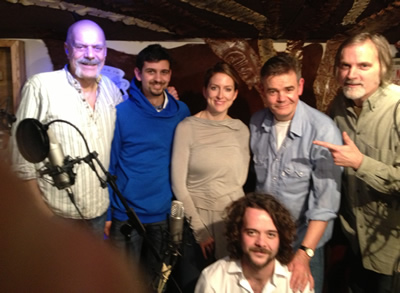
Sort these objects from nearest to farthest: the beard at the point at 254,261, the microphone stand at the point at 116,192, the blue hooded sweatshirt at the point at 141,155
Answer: the microphone stand at the point at 116,192 → the beard at the point at 254,261 → the blue hooded sweatshirt at the point at 141,155

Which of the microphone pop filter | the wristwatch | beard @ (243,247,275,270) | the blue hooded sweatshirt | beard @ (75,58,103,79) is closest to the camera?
the microphone pop filter

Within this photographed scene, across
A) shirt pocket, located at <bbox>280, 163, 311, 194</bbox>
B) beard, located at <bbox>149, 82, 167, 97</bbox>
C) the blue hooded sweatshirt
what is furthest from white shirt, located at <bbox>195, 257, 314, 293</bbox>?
beard, located at <bbox>149, 82, 167, 97</bbox>

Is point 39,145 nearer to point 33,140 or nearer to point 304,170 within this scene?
point 33,140

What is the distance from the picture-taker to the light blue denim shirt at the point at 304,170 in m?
1.71

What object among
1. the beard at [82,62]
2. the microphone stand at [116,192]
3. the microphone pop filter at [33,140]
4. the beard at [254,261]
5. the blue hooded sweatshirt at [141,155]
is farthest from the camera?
the blue hooded sweatshirt at [141,155]

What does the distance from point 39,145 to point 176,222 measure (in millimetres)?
730

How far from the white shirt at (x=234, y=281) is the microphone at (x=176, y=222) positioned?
0.24m

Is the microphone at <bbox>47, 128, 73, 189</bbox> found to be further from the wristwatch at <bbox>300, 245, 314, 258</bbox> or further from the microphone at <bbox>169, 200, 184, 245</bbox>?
the wristwatch at <bbox>300, 245, 314, 258</bbox>

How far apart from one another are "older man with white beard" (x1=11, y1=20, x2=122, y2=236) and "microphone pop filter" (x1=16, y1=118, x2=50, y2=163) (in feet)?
0.95

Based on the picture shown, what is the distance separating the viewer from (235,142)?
200 centimetres

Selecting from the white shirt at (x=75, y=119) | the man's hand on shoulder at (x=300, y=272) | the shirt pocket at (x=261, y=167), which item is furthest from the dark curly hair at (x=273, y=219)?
the white shirt at (x=75, y=119)

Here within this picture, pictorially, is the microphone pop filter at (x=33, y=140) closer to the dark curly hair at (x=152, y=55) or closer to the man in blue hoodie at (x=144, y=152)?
the man in blue hoodie at (x=144, y=152)

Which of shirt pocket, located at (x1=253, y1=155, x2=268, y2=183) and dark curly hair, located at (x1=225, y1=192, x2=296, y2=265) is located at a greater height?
shirt pocket, located at (x1=253, y1=155, x2=268, y2=183)

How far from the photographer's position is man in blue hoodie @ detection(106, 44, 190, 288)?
200 cm
